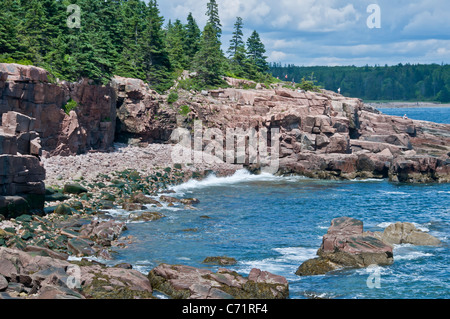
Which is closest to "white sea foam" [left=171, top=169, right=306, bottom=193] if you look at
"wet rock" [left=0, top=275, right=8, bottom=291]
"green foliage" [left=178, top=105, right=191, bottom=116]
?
"green foliage" [left=178, top=105, right=191, bottom=116]

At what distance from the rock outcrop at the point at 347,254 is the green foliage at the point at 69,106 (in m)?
32.4

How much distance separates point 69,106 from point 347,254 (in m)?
34.7

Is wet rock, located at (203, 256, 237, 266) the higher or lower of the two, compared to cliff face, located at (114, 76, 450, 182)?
lower

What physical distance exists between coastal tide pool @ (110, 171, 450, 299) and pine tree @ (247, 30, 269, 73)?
46301mm

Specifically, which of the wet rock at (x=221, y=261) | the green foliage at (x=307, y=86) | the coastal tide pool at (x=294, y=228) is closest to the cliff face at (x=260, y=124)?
the coastal tide pool at (x=294, y=228)

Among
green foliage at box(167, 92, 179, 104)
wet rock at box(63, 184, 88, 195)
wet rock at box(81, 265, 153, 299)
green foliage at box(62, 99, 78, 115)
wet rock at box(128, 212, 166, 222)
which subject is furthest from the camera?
green foliage at box(167, 92, 179, 104)

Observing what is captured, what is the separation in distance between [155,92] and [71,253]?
42806 millimetres

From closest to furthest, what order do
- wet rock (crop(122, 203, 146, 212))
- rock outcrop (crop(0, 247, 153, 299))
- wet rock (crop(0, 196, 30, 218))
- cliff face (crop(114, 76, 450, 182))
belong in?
rock outcrop (crop(0, 247, 153, 299))
wet rock (crop(0, 196, 30, 218))
wet rock (crop(122, 203, 146, 212))
cliff face (crop(114, 76, 450, 182))

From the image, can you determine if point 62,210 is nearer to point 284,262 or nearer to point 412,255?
point 284,262

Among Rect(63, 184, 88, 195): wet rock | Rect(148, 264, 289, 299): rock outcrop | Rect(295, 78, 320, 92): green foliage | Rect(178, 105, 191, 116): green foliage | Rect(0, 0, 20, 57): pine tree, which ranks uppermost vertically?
Rect(0, 0, 20, 57): pine tree

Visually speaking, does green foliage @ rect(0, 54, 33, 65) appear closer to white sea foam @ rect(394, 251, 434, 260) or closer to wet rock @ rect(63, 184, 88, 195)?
wet rock @ rect(63, 184, 88, 195)

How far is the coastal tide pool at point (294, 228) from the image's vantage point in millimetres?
23984

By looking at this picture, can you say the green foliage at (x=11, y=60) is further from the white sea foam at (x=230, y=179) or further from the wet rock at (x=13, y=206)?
the wet rock at (x=13, y=206)

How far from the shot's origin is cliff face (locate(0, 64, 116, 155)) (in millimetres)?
42594
